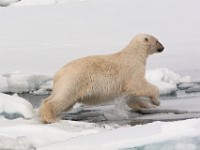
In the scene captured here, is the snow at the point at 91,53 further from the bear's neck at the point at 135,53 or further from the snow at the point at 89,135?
the bear's neck at the point at 135,53

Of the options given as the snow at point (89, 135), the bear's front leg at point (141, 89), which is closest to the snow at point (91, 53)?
the snow at point (89, 135)

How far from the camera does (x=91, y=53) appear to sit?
1162 cm

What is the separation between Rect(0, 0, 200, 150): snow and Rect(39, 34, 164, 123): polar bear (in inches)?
12.9

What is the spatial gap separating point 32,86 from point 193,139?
5.02 m

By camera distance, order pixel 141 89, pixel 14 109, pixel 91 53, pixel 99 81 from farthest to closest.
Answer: pixel 91 53 < pixel 141 89 < pixel 99 81 < pixel 14 109

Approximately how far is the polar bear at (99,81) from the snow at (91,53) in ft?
1.08

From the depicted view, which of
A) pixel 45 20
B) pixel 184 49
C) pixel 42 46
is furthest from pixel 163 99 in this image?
pixel 45 20

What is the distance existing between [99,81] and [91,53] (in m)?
5.19

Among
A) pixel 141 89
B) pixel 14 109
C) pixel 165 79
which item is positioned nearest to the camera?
pixel 14 109

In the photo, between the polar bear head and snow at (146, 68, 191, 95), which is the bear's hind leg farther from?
snow at (146, 68, 191, 95)

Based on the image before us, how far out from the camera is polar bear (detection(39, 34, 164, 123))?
20.1 feet

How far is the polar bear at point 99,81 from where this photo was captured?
614 cm

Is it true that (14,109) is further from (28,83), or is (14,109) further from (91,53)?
(91,53)

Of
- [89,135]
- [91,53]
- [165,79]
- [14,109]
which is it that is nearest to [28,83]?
[165,79]
